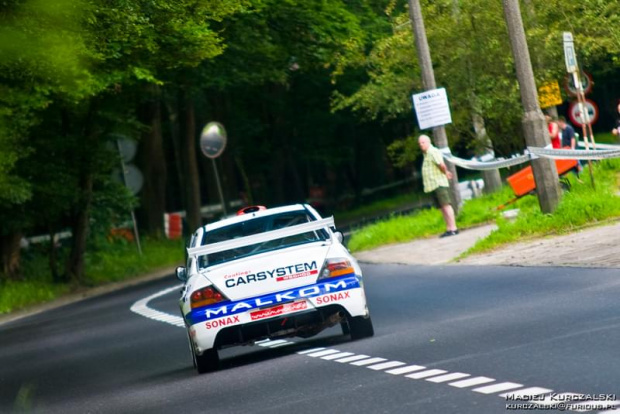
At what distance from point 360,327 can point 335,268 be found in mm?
755

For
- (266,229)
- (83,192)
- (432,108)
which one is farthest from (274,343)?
(83,192)

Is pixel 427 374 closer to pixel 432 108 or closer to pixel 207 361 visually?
pixel 207 361

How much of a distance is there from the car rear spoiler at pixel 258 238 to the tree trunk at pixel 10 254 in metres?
23.4

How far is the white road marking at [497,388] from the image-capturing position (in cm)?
962

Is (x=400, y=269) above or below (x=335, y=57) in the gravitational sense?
below

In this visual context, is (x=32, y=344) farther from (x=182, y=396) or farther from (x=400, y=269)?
(x=182, y=396)

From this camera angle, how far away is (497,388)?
31.9 feet

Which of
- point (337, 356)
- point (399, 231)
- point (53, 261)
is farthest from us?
point (53, 261)

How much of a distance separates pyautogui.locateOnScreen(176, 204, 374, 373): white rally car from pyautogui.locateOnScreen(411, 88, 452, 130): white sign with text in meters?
16.0

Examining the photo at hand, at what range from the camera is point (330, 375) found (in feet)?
39.1

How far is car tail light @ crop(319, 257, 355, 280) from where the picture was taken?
1403 centimetres

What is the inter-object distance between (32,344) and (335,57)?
2031 centimetres

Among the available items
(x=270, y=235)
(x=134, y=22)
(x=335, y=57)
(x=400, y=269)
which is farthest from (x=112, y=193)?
(x=270, y=235)

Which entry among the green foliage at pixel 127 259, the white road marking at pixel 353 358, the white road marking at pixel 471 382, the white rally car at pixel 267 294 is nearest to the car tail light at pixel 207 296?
the white rally car at pixel 267 294
